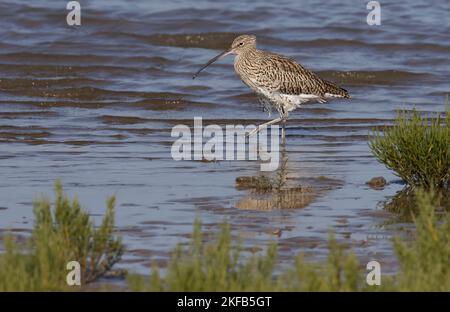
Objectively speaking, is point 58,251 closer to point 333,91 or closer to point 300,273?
point 300,273

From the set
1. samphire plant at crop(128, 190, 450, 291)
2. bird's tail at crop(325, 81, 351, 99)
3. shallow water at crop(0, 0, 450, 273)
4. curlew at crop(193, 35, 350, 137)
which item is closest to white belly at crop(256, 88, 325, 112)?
curlew at crop(193, 35, 350, 137)

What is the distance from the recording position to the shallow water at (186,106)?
9.33 m

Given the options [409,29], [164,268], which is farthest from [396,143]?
[409,29]

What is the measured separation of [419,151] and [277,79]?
5446mm

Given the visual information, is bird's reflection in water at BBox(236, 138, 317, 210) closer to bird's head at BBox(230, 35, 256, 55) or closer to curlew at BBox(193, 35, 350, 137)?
curlew at BBox(193, 35, 350, 137)

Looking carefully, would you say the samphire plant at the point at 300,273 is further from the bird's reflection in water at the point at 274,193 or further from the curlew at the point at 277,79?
the curlew at the point at 277,79

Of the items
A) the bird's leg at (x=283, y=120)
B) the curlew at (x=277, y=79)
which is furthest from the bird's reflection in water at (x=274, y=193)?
the curlew at (x=277, y=79)

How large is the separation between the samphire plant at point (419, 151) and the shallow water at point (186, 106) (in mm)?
317

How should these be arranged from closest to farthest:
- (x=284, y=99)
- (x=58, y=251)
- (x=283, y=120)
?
(x=58, y=251) → (x=283, y=120) → (x=284, y=99)

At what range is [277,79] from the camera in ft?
50.4

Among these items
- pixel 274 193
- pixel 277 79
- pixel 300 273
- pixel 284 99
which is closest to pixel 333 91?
pixel 284 99

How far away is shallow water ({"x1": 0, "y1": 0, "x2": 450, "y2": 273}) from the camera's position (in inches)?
367

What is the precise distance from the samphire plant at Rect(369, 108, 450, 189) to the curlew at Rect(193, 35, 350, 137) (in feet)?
15.5
